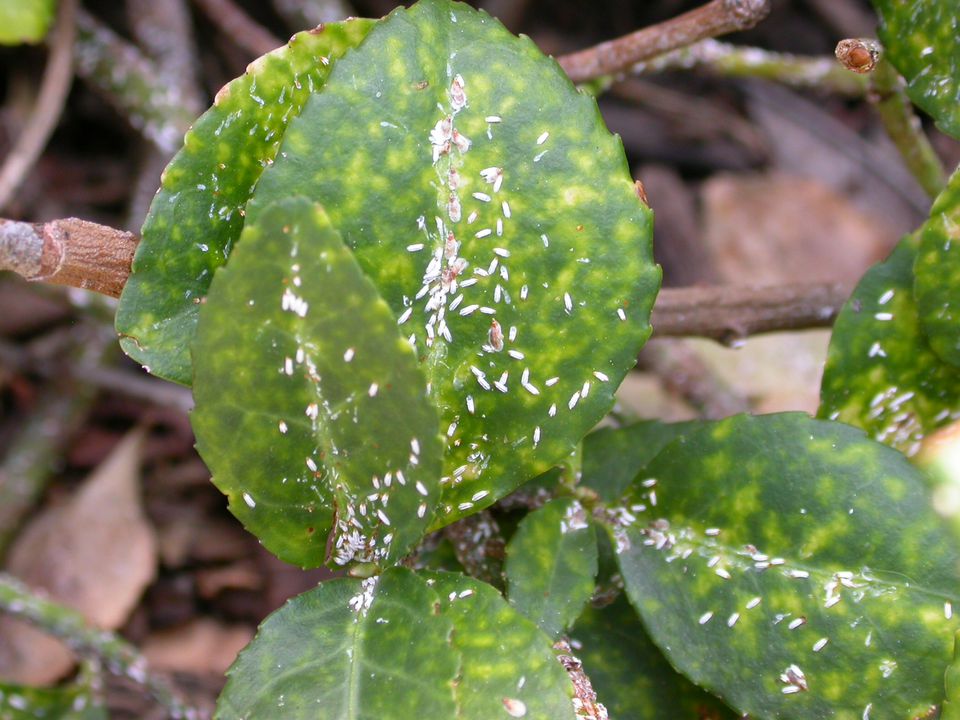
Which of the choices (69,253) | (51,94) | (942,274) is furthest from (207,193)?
(51,94)

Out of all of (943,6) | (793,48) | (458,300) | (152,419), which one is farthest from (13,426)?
(793,48)

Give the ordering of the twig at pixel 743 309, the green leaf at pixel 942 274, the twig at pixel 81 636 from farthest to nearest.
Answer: the twig at pixel 81 636 → the twig at pixel 743 309 → the green leaf at pixel 942 274

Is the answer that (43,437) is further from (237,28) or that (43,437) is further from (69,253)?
(69,253)

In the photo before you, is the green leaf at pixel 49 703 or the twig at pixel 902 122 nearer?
the twig at pixel 902 122

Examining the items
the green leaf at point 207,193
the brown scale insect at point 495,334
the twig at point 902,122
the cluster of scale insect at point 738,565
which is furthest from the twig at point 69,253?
the twig at point 902,122

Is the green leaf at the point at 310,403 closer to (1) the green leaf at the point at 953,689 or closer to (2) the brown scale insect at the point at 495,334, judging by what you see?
(2) the brown scale insect at the point at 495,334

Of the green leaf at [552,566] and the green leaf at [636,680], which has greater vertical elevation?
the green leaf at [552,566]
